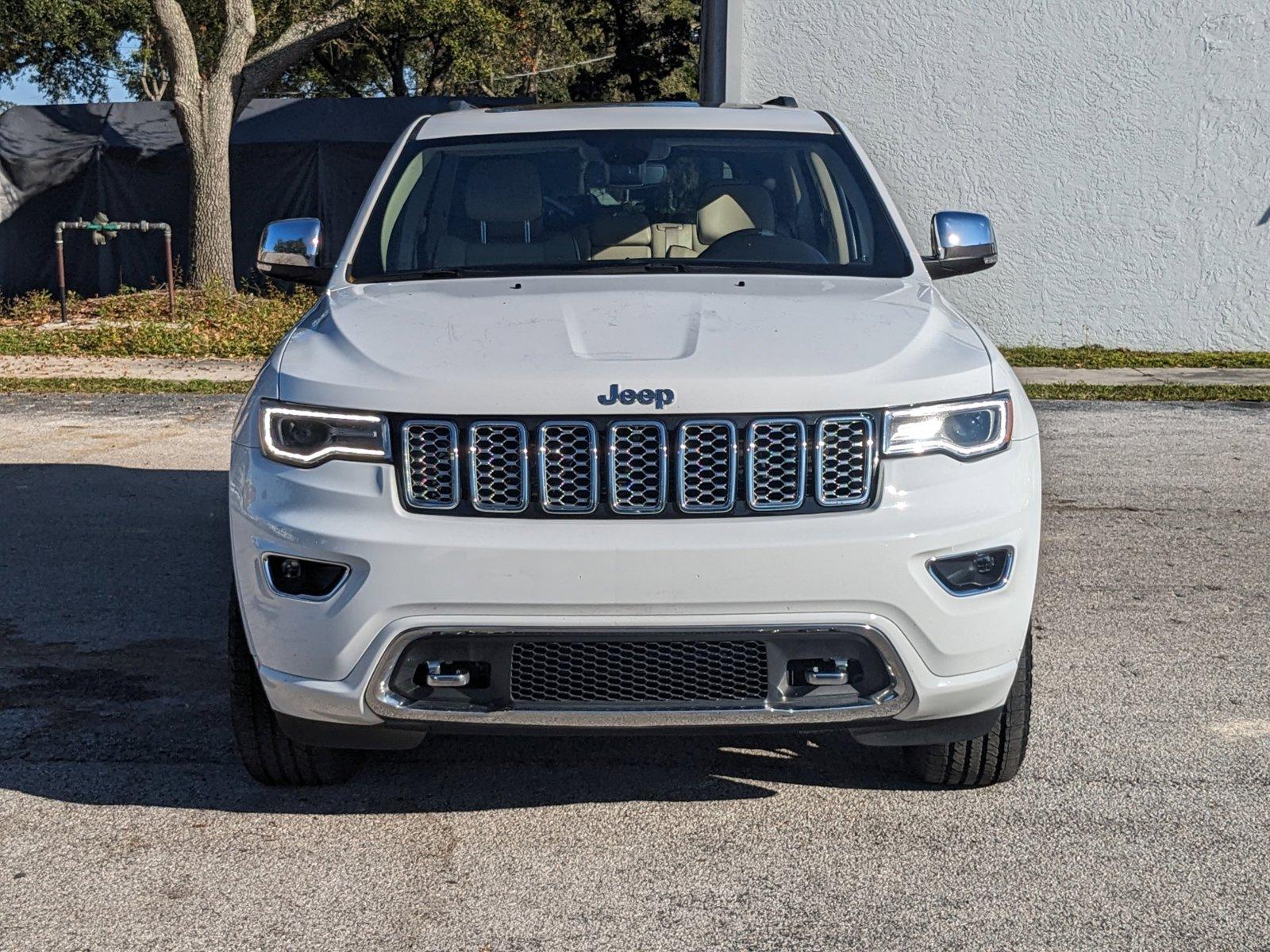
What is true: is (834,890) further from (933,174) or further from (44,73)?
(44,73)

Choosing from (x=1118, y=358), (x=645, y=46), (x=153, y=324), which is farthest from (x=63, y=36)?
(x=645, y=46)

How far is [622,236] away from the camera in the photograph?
4.88 meters

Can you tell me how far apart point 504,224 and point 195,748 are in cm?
187

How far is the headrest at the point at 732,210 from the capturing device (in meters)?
4.90

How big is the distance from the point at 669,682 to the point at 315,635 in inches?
31.0

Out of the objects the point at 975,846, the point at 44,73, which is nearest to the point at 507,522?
the point at 975,846

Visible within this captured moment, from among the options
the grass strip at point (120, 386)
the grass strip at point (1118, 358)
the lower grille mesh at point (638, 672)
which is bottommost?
the grass strip at point (1118, 358)

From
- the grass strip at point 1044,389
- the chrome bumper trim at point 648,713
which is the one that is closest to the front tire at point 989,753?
the chrome bumper trim at point 648,713

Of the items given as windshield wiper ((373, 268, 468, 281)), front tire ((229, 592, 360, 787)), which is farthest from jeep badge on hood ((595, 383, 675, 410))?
windshield wiper ((373, 268, 468, 281))

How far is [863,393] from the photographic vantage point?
10.9ft

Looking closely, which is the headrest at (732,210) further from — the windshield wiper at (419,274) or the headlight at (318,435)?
the headlight at (318,435)

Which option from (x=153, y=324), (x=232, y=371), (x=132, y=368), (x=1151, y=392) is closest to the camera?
(x=1151, y=392)

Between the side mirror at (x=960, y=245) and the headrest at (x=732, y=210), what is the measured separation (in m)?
0.55

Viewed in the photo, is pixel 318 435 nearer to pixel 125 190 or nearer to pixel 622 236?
pixel 622 236
